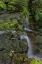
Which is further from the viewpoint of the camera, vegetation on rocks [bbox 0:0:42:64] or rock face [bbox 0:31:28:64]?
vegetation on rocks [bbox 0:0:42:64]

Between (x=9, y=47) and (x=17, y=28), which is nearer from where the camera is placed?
(x=9, y=47)

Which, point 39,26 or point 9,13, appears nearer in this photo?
point 9,13

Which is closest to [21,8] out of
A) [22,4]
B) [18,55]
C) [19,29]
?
[22,4]

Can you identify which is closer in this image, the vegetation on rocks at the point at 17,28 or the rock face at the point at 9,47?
the rock face at the point at 9,47

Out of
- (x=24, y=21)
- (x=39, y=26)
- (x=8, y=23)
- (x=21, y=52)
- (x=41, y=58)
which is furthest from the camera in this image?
(x=39, y=26)

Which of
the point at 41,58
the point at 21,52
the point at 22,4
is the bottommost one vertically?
the point at 41,58

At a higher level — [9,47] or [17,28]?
[9,47]

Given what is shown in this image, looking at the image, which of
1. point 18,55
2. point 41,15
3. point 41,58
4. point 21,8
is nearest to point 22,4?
point 21,8

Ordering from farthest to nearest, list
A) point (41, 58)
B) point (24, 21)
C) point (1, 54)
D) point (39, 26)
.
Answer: point (39, 26)
point (24, 21)
point (41, 58)
point (1, 54)

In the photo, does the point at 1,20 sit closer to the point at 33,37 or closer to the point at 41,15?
the point at 33,37

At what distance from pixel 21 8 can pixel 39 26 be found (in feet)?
5.40

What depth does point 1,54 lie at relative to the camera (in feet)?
28.2

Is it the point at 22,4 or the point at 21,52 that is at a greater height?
the point at 22,4

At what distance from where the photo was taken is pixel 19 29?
1168 centimetres
